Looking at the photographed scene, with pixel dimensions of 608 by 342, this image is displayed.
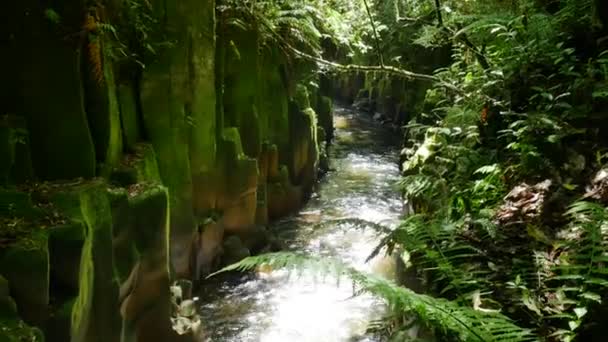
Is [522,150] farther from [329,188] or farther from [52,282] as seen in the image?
[329,188]

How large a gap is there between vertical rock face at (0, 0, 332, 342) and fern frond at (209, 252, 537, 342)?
202 cm

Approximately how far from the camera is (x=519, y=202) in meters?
3.78

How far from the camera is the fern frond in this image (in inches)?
92.4

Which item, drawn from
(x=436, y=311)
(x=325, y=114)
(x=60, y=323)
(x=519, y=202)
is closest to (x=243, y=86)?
(x=60, y=323)

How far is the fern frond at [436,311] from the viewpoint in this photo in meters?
2.35

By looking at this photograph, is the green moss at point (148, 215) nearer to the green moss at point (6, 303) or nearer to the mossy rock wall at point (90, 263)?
the mossy rock wall at point (90, 263)

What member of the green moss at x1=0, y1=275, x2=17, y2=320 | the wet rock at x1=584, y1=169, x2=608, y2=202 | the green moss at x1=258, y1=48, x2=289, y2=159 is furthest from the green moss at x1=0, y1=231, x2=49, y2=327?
the green moss at x1=258, y1=48, x2=289, y2=159

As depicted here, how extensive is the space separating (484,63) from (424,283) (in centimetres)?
325

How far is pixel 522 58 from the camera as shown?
17.2 ft

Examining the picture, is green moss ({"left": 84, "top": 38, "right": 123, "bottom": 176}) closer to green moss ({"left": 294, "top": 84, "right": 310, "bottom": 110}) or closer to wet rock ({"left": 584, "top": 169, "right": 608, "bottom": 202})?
wet rock ({"left": 584, "top": 169, "right": 608, "bottom": 202})

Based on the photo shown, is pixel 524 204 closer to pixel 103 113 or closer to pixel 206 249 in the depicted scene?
pixel 103 113

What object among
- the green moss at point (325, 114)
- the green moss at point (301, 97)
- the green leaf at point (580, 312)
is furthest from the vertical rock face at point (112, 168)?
the green moss at point (325, 114)

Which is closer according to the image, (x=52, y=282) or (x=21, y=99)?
(x=52, y=282)

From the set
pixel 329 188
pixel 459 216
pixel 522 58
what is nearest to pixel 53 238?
pixel 459 216
